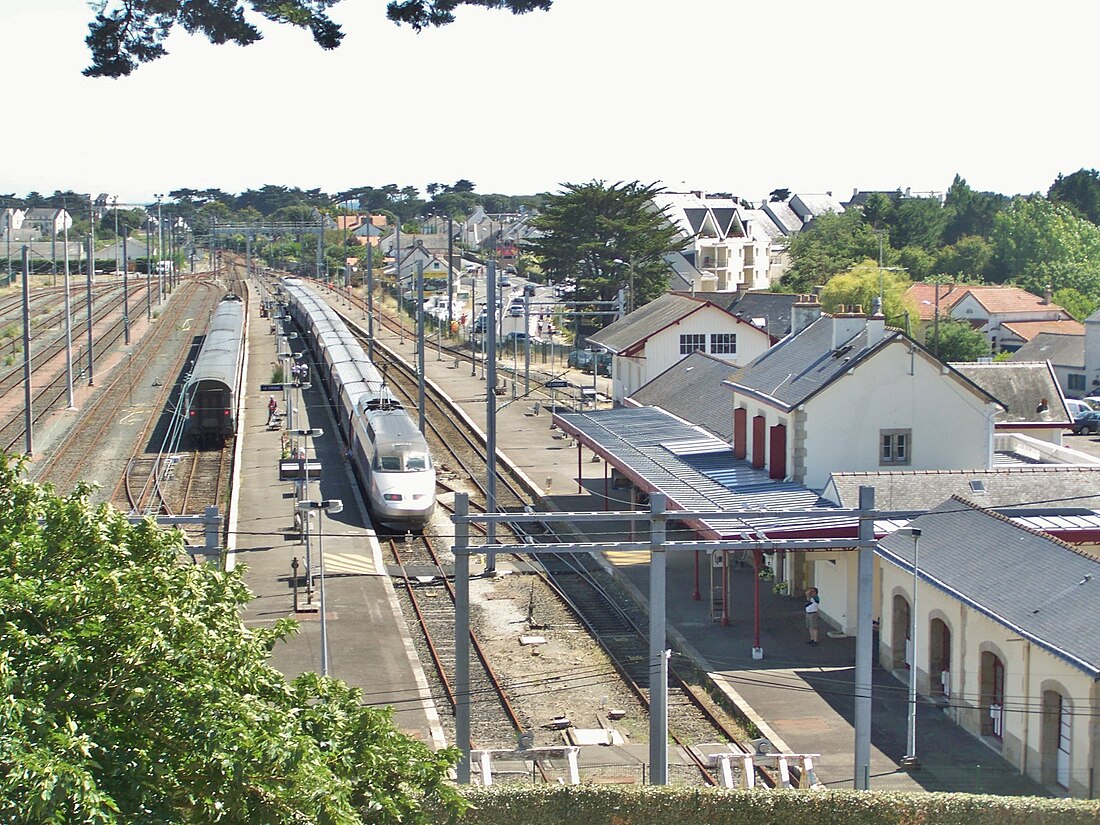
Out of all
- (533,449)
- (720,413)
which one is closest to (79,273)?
(533,449)

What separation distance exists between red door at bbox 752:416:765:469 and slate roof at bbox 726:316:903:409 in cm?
66

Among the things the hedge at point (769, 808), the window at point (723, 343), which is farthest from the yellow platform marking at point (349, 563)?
the window at point (723, 343)

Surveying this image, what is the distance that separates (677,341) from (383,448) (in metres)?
18.7

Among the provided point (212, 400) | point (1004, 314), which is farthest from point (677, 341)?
point (1004, 314)

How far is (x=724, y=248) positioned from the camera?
98.6m

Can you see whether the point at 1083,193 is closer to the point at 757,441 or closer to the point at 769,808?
the point at 757,441

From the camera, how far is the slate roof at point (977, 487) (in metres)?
24.3

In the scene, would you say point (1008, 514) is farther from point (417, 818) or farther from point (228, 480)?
point (228, 480)

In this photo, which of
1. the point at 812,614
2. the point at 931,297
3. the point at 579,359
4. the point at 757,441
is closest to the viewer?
the point at 812,614

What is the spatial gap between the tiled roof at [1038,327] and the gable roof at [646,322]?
1040 inches

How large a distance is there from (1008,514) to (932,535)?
8.85 ft

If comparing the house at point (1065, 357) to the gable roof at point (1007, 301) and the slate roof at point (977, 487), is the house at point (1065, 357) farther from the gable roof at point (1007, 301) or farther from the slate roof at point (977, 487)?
the slate roof at point (977, 487)

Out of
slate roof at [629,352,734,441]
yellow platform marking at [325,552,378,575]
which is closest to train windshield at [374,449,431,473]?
yellow platform marking at [325,552,378,575]

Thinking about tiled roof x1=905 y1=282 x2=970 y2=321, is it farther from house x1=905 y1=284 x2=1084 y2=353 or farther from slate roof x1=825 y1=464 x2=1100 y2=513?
slate roof x1=825 y1=464 x2=1100 y2=513
